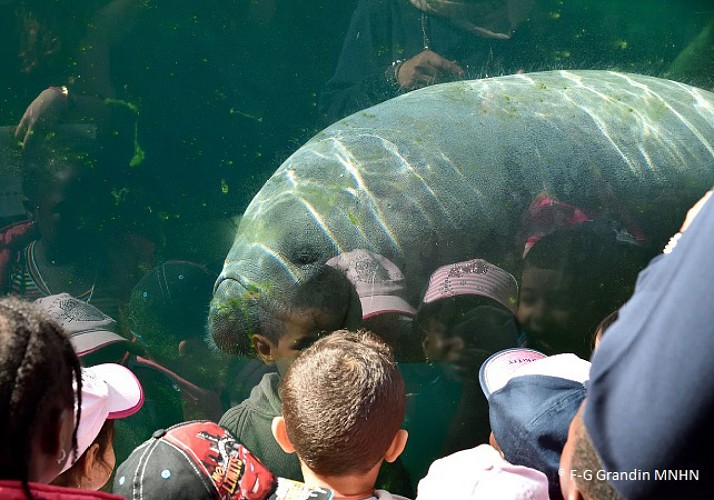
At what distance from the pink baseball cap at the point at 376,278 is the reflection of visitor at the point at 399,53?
1.16m

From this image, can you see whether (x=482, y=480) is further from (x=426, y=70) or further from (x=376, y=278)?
(x=426, y=70)

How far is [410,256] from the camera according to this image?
2768 millimetres

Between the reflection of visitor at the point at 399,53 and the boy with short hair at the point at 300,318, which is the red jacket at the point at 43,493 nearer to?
the boy with short hair at the point at 300,318

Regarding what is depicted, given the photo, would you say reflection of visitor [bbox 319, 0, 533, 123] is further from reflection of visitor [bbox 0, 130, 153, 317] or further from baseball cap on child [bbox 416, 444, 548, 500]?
baseball cap on child [bbox 416, 444, 548, 500]

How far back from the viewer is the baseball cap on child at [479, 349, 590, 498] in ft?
4.86

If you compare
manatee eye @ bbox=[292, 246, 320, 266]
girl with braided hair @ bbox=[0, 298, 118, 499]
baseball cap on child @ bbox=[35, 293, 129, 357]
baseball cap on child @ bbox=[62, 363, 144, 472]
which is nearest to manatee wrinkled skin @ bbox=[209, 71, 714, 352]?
manatee eye @ bbox=[292, 246, 320, 266]

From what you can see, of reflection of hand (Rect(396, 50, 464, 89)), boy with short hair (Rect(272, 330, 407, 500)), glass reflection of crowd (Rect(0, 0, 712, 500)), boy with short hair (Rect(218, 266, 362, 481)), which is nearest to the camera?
glass reflection of crowd (Rect(0, 0, 712, 500))

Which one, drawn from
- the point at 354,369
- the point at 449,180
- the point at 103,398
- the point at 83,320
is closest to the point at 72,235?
the point at 83,320

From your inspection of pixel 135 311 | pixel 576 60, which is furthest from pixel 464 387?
pixel 576 60

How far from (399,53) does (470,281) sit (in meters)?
1.59

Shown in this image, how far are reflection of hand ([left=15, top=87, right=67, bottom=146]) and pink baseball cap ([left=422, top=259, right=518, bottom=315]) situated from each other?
7.19 ft

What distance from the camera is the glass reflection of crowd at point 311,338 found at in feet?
3.60

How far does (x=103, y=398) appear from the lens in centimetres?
178

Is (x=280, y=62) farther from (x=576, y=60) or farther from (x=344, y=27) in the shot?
(x=576, y=60)
